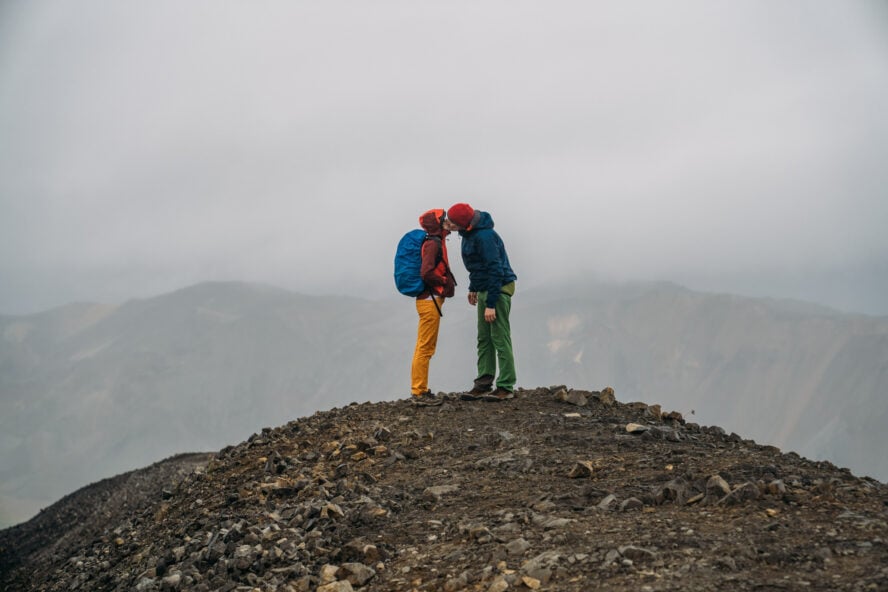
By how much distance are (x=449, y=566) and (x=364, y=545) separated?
1.31 metres

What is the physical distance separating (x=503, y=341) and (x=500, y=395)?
1.19m

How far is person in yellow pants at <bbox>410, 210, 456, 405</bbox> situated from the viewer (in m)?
16.3

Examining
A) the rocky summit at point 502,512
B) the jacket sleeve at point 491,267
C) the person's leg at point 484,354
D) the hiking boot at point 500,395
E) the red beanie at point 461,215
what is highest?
the red beanie at point 461,215

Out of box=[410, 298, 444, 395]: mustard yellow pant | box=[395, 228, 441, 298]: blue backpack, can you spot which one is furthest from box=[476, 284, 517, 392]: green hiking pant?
box=[395, 228, 441, 298]: blue backpack

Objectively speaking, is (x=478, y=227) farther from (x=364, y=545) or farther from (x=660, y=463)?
(x=364, y=545)

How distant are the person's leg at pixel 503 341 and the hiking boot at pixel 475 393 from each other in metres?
0.42

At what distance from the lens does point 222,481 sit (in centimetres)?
1515

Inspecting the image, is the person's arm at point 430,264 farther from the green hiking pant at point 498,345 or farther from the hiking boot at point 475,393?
the hiking boot at point 475,393

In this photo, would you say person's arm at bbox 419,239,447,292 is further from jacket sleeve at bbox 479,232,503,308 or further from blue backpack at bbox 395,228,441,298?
jacket sleeve at bbox 479,232,503,308

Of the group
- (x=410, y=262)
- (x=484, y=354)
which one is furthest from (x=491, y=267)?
(x=484, y=354)

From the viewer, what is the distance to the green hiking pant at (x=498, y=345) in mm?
16141

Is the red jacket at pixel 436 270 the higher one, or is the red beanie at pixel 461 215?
the red beanie at pixel 461 215

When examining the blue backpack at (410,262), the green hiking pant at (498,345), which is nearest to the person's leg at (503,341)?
the green hiking pant at (498,345)

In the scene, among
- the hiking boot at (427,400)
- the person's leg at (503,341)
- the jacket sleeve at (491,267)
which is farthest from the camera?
the hiking boot at (427,400)
